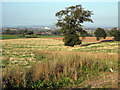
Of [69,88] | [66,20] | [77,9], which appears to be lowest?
[69,88]

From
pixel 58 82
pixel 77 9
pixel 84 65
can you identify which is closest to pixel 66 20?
pixel 77 9

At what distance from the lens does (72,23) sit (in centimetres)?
3725

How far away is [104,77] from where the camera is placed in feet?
22.0

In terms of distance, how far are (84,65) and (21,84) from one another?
380cm

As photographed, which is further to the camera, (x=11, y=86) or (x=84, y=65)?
(x=84, y=65)

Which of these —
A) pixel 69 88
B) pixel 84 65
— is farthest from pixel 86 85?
pixel 84 65

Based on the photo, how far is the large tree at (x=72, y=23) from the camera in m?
36.3

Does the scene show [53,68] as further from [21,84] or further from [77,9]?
[77,9]

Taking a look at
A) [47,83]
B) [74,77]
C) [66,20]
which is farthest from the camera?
[66,20]

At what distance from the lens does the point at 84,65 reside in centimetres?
873

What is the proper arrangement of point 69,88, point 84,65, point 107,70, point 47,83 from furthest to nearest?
point 84,65, point 107,70, point 47,83, point 69,88

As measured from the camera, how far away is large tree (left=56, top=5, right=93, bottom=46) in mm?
36312

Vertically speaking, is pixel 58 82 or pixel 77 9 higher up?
pixel 77 9

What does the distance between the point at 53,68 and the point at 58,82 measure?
1261mm
